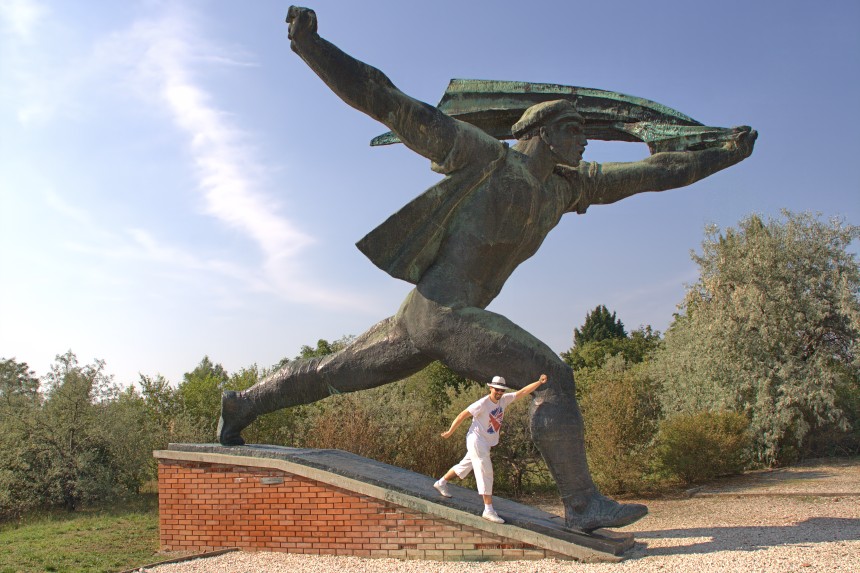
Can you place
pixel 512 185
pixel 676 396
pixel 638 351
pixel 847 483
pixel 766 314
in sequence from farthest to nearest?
pixel 638 351 < pixel 676 396 < pixel 766 314 < pixel 847 483 < pixel 512 185

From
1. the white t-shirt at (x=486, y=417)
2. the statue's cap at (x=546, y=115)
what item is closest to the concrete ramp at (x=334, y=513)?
the white t-shirt at (x=486, y=417)

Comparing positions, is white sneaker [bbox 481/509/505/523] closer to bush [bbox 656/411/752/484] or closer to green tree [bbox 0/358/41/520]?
bush [bbox 656/411/752/484]

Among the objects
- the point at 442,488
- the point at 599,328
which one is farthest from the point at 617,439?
the point at 599,328

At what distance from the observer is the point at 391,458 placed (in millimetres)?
13289

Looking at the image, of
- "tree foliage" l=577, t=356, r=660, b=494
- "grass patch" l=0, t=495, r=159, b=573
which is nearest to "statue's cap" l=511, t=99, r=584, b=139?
"grass patch" l=0, t=495, r=159, b=573

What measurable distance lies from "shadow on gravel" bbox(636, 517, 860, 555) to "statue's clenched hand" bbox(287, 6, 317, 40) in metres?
4.50

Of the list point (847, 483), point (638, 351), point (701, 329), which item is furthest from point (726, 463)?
point (638, 351)

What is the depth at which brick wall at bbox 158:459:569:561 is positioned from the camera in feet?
17.8

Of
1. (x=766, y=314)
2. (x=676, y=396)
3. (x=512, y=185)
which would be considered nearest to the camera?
(x=512, y=185)

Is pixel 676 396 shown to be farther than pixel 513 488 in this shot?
Yes

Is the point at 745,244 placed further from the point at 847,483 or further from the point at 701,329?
the point at 847,483

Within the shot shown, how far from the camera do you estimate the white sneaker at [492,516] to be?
526 cm

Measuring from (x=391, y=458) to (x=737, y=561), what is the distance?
9.02m

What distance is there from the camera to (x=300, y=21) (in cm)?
482
